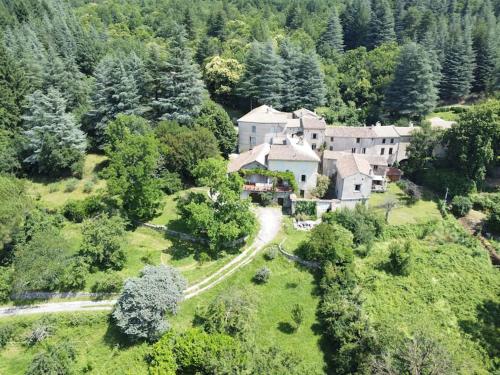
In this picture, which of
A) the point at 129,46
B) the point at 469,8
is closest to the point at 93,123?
the point at 129,46

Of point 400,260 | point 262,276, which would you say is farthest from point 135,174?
point 400,260

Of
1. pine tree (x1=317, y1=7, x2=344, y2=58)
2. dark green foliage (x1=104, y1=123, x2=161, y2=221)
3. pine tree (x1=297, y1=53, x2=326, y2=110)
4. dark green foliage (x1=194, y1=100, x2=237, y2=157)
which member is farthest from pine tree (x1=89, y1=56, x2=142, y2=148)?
pine tree (x1=317, y1=7, x2=344, y2=58)

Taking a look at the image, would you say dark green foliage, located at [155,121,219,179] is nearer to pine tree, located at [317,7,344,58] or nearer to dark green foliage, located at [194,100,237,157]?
dark green foliage, located at [194,100,237,157]

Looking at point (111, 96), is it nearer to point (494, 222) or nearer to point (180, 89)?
point (180, 89)

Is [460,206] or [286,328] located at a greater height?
[460,206]

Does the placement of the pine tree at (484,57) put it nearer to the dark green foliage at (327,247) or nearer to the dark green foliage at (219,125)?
the dark green foliage at (219,125)
